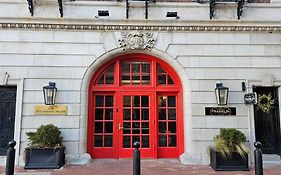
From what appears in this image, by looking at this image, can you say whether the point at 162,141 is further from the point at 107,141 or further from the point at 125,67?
the point at 125,67

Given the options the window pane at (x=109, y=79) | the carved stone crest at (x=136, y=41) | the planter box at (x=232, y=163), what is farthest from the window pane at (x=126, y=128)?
the planter box at (x=232, y=163)

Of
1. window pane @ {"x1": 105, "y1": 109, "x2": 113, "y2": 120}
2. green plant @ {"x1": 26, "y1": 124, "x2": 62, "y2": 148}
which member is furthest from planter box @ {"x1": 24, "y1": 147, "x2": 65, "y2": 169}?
window pane @ {"x1": 105, "y1": 109, "x2": 113, "y2": 120}

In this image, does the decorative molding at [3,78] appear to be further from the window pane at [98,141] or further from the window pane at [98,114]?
the window pane at [98,141]

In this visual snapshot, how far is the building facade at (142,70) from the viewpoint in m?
8.82

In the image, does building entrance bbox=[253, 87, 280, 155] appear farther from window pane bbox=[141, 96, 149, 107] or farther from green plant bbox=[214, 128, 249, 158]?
window pane bbox=[141, 96, 149, 107]

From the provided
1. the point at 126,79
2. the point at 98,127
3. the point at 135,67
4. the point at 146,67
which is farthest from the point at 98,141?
the point at 146,67

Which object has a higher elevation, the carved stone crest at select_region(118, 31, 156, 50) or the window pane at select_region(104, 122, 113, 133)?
the carved stone crest at select_region(118, 31, 156, 50)

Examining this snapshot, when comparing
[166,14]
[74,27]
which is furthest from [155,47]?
[74,27]

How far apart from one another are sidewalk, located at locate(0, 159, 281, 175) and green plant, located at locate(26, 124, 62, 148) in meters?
0.76

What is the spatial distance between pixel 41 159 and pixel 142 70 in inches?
178

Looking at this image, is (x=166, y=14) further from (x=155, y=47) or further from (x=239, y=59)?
(x=239, y=59)

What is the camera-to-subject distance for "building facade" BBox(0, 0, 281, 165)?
8.82 metres

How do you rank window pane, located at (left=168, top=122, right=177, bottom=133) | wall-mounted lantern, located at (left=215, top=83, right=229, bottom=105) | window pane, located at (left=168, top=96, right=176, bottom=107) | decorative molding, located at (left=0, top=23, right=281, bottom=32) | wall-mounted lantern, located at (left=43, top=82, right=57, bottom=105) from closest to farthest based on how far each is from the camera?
wall-mounted lantern, located at (left=43, top=82, right=57, bottom=105) < wall-mounted lantern, located at (left=215, top=83, right=229, bottom=105) < decorative molding, located at (left=0, top=23, right=281, bottom=32) < window pane, located at (left=168, top=122, right=177, bottom=133) < window pane, located at (left=168, top=96, right=176, bottom=107)

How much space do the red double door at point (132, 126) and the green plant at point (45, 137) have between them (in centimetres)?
151
